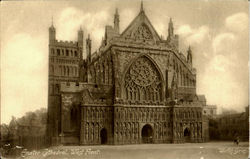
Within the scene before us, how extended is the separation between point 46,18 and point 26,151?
4139 millimetres

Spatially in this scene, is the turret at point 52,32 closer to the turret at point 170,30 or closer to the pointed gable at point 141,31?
the pointed gable at point 141,31

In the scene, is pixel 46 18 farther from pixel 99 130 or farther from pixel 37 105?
pixel 99 130

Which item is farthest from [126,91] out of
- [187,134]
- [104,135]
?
[187,134]

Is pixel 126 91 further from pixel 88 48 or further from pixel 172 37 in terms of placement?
pixel 172 37

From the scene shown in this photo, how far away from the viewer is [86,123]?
42.8 feet

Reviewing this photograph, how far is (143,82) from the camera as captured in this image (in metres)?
14.2

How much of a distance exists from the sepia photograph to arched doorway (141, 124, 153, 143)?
0.04 metres

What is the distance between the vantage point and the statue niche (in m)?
13.9

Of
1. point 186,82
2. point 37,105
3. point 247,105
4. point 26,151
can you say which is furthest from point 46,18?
point 247,105

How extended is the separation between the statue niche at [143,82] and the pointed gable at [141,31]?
88cm

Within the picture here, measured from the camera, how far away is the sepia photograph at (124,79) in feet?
35.0

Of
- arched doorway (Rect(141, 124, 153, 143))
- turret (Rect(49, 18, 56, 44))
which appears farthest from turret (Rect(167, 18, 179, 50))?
turret (Rect(49, 18, 56, 44))

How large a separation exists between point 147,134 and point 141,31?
4221 millimetres

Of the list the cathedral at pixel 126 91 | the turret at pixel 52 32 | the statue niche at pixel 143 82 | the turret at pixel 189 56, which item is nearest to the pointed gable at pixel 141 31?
the cathedral at pixel 126 91
